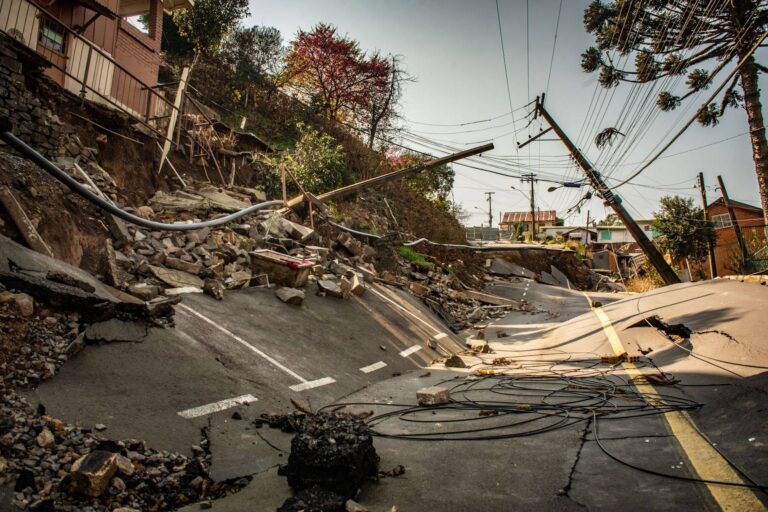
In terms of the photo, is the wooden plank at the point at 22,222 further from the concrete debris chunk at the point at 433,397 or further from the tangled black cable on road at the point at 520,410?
the concrete debris chunk at the point at 433,397

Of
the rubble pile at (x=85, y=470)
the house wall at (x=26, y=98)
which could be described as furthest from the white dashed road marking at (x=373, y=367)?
the house wall at (x=26, y=98)

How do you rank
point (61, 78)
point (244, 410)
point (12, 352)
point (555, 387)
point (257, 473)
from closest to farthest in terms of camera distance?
1. point (257, 473)
2. point (12, 352)
3. point (244, 410)
4. point (555, 387)
5. point (61, 78)

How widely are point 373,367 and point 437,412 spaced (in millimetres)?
2517

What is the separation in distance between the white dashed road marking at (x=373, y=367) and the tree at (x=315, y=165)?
10739 millimetres

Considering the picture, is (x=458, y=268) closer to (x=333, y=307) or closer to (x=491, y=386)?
(x=333, y=307)

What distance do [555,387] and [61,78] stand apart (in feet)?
44.1

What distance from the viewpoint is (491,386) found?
569 centimetres

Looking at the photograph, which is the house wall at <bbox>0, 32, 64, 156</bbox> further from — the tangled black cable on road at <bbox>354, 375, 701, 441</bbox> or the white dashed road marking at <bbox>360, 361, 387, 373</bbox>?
the tangled black cable on road at <bbox>354, 375, 701, 441</bbox>

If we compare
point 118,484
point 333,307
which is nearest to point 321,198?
point 333,307

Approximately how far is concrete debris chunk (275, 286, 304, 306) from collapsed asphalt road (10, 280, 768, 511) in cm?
15

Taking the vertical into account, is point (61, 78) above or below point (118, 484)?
above

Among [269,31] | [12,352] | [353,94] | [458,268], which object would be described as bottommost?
[12,352]

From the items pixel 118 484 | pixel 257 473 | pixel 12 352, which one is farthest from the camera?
pixel 12 352

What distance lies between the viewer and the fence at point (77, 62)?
10.2 metres
